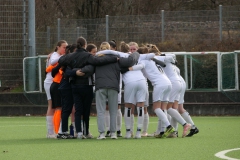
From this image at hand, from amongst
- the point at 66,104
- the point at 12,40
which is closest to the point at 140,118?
the point at 66,104

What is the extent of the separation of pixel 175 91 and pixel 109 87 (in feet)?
5.23

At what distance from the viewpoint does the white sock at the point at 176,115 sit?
52.3 feet

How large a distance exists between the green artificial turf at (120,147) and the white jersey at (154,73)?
3.75 feet

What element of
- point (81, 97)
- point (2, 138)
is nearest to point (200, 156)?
point (81, 97)

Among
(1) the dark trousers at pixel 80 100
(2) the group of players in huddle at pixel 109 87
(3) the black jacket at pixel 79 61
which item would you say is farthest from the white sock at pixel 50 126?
(3) the black jacket at pixel 79 61

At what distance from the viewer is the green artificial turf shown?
11.9m

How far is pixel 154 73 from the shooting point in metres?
16.1

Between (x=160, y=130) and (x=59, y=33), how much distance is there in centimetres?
1230

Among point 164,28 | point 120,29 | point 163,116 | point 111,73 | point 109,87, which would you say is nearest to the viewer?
point 109,87

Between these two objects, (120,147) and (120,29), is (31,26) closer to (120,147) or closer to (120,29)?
(120,29)

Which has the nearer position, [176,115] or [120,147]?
[120,147]

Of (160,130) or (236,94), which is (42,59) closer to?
(236,94)

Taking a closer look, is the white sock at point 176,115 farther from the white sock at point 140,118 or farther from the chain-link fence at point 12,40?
the chain-link fence at point 12,40

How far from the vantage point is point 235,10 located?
2631 cm
